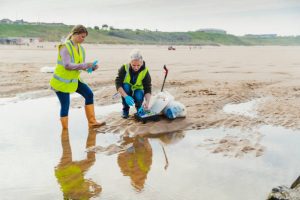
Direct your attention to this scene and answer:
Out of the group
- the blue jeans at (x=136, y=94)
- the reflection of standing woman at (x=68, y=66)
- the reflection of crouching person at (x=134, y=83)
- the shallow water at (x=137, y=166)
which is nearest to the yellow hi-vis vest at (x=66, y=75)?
the reflection of standing woman at (x=68, y=66)

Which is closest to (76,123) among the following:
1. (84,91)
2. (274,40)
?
(84,91)

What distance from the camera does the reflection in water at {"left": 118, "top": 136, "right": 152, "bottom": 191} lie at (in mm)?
4754

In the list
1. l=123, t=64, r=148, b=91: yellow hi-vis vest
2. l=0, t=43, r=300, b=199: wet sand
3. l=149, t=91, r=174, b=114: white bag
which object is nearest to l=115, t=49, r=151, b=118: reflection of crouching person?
l=123, t=64, r=148, b=91: yellow hi-vis vest

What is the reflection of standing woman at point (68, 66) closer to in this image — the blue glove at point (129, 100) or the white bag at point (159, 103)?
the blue glove at point (129, 100)

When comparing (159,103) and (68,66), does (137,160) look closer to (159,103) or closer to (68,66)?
(68,66)

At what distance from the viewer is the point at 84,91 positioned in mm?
7367

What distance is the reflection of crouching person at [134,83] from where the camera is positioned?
7.40 meters

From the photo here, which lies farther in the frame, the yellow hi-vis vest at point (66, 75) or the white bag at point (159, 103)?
the white bag at point (159, 103)

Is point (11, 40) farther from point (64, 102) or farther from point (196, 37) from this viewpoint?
point (196, 37)

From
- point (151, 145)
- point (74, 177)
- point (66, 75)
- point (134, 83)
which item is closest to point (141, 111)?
point (134, 83)

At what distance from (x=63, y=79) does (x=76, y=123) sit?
1.21m

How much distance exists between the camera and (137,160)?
5488 millimetres

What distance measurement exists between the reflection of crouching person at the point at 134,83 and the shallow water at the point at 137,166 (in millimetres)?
955

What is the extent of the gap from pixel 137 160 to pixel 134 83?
244 cm
